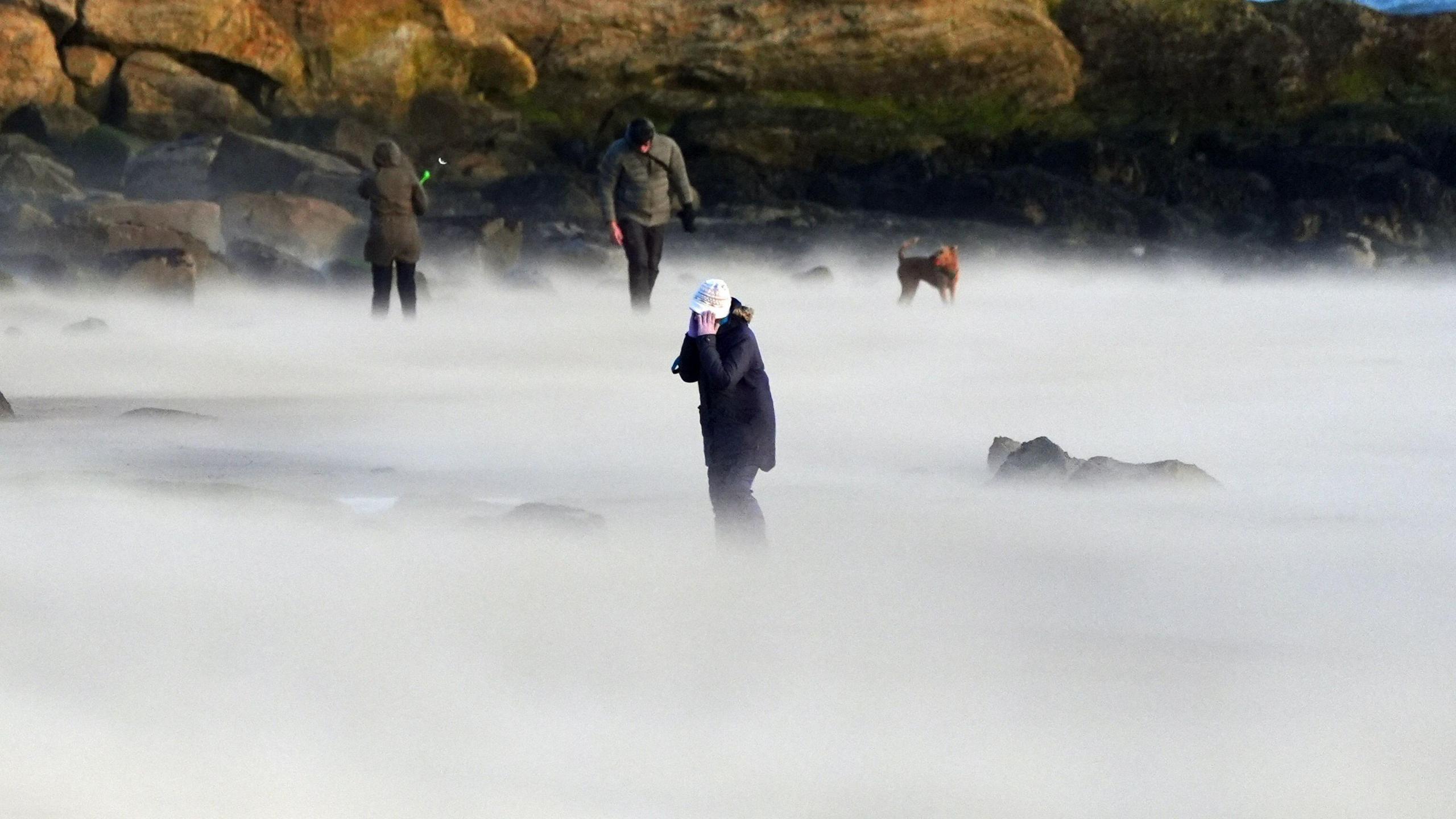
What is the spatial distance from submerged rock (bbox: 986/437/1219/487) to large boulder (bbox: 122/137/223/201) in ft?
73.0

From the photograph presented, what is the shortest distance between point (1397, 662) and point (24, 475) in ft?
22.1

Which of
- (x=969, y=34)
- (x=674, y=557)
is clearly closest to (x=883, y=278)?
(x=969, y=34)

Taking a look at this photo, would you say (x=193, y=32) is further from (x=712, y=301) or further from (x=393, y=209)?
(x=712, y=301)

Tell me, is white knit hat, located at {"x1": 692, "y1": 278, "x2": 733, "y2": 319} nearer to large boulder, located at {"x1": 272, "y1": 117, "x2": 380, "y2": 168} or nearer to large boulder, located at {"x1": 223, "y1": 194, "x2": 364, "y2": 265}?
large boulder, located at {"x1": 223, "y1": 194, "x2": 364, "y2": 265}

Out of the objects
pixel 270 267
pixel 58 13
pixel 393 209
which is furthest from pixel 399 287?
pixel 58 13

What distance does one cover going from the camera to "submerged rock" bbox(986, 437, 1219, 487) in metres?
11.6

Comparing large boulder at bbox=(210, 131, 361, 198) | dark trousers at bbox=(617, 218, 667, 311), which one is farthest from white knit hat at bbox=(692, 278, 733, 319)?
large boulder at bbox=(210, 131, 361, 198)

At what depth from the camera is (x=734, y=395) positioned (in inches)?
361

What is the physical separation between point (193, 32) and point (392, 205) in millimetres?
20994

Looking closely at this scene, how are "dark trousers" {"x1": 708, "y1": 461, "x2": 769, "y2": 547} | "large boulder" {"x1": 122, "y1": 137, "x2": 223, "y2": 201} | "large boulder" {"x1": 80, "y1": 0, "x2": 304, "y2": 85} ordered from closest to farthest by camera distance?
"dark trousers" {"x1": 708, "y1": 461, "x2": 769, "y2": 547}
"large boulder" {"x1": 122, "y1": 137, "x2": 223, "y2": 201}
"large boulder" {"x1": 80, "y1": 0, "x2": 304, "y2": 85}

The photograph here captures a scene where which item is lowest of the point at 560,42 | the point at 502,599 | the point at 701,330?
the point at 502,599

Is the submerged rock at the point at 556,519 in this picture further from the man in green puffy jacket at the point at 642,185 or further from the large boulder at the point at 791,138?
the large boulder at the point at 791,138

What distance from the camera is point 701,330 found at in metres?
9.09

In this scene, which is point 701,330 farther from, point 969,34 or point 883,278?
point 969,34
